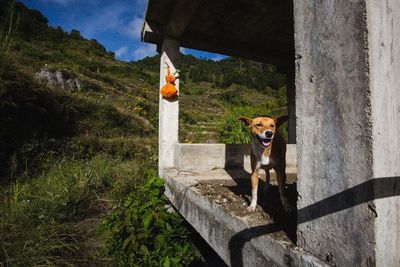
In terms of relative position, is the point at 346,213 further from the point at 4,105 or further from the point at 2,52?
the point at 4,105

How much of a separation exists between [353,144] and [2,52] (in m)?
6.65

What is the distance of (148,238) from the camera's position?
117 inches

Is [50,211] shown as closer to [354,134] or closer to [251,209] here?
[251,209]

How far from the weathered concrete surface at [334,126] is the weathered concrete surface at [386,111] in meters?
0.03

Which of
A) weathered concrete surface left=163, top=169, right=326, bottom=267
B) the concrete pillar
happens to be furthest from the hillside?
the concrete pillar

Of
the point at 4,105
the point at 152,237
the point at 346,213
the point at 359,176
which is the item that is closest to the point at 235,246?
the point at 346,213

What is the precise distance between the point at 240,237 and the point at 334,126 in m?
0.93

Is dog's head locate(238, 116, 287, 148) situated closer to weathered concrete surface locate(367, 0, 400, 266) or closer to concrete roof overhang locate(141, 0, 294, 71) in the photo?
weathered concrete surface locate(367, 0, 400, 266)

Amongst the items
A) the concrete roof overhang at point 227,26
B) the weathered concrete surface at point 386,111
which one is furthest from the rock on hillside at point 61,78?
the weathered concrete surface at point 386,111

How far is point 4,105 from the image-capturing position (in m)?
5.99

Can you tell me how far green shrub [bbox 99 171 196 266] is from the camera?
283cm

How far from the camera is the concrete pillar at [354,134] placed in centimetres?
87

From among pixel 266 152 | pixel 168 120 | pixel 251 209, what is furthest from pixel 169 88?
pixel 251 209

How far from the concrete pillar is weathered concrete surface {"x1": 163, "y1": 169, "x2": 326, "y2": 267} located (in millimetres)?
130
